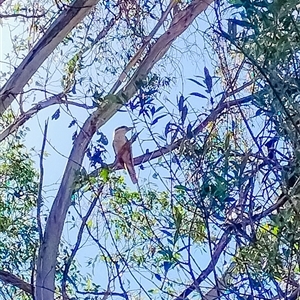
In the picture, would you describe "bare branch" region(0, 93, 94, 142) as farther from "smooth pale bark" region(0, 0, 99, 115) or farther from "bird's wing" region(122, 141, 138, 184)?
"bird's wing" region(122, 141, 138, 184)

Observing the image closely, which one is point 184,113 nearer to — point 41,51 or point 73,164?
point 73,164

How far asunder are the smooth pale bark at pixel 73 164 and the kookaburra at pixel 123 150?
0.10 metres

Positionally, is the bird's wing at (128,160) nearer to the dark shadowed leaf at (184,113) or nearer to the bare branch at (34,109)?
the bare branch at (34,109)

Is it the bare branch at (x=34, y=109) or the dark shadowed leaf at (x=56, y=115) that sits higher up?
the bare branch at (x=34, y=109)

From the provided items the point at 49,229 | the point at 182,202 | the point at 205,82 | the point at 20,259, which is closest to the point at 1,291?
the point at 20,259

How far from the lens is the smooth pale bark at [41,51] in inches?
91.8

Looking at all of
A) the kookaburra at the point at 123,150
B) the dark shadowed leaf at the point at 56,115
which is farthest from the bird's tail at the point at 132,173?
the dark shadowed leaf at the point at 56,115

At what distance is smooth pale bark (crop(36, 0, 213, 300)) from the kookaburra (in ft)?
0.34

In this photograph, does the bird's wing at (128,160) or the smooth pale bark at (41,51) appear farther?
the smooth pale bark at (41,51)

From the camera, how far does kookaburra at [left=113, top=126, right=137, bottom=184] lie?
2090mm

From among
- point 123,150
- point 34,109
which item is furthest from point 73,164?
point 34,109

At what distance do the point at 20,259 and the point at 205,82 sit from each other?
2.19 metres

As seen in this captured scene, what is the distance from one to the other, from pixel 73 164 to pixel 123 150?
0.71 ft

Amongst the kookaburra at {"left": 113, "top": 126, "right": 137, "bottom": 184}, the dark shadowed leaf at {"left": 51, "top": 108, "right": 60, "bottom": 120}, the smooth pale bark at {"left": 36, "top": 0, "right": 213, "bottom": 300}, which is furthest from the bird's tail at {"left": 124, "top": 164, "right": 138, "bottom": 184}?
the dark shadowed leaf at {"left": 51, "top": 108, "right": 60, "bottom": 120}
